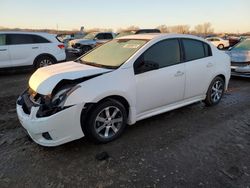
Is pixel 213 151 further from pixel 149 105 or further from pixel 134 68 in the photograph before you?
pixel 134 68

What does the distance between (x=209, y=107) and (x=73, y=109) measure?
132 inches

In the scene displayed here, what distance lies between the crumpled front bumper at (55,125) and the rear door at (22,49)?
21.3 ft

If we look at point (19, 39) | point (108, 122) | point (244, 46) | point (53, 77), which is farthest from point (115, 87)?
point (244, 46)

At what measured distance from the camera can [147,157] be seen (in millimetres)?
3244

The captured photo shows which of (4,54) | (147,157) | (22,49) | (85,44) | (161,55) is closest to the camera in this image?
(147,157)

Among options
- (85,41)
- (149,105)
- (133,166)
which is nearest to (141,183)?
(133,166)

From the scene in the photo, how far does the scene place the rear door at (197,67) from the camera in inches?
178

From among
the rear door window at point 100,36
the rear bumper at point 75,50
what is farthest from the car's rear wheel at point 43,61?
the rear door window at point 100,36

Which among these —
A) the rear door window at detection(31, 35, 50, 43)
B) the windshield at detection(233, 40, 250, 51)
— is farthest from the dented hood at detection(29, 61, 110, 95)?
the windshield at detection(233, 40, 250, 51)

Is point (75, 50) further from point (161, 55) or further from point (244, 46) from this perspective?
point (161, 55)

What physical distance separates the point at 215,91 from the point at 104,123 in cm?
297

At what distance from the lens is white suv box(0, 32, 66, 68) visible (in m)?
8.78

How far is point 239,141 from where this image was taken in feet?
12.3

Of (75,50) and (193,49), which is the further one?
(75,50)
